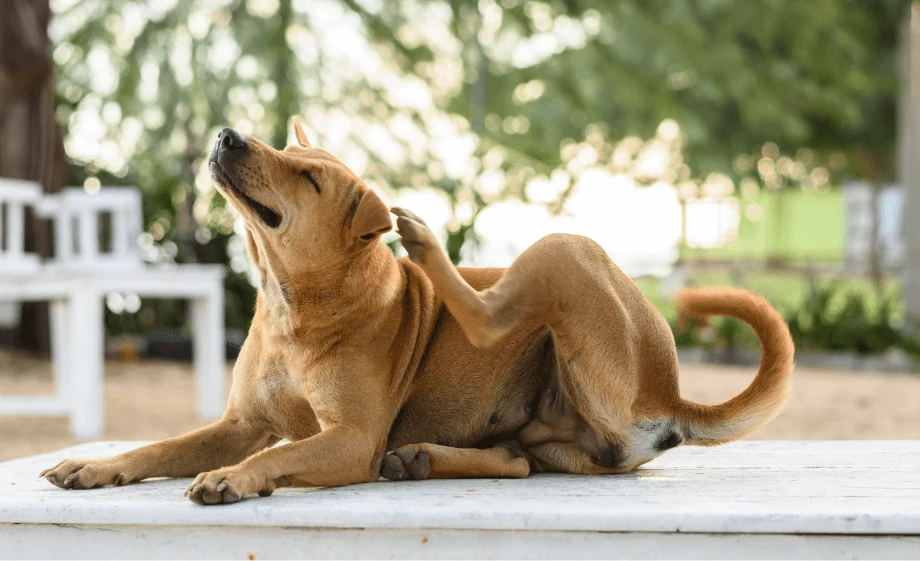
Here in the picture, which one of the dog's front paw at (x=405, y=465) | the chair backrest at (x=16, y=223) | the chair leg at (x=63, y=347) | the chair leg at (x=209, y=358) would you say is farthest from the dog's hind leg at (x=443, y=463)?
the chair leg at (x=209, y=358)

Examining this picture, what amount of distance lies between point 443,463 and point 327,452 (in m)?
0.35

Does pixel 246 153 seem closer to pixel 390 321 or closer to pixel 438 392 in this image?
pixel 390 321

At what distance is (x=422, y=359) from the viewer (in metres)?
2.56

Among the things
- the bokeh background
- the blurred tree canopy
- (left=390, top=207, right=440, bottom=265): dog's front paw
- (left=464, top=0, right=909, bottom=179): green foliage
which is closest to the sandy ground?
the bokeh background

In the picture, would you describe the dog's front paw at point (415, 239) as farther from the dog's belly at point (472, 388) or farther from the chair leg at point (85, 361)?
the chair leg at point (85, 361)

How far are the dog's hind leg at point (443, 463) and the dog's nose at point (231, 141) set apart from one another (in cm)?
87

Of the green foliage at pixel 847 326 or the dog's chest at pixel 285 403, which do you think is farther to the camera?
the green foliage at pixel 847 326

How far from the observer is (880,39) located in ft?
66.5

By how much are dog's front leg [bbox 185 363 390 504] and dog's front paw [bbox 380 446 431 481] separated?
3 centimetres

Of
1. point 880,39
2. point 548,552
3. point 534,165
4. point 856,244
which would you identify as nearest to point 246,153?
point 548,552

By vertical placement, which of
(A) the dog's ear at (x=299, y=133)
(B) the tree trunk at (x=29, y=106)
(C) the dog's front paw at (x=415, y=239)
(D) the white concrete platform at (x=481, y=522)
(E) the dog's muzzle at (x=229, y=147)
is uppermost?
(B) the tree trunk at (x=29, y=106)

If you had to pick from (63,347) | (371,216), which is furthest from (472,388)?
(63,347)

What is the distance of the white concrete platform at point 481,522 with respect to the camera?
189 centimetres

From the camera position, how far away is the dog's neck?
242 centimetres
